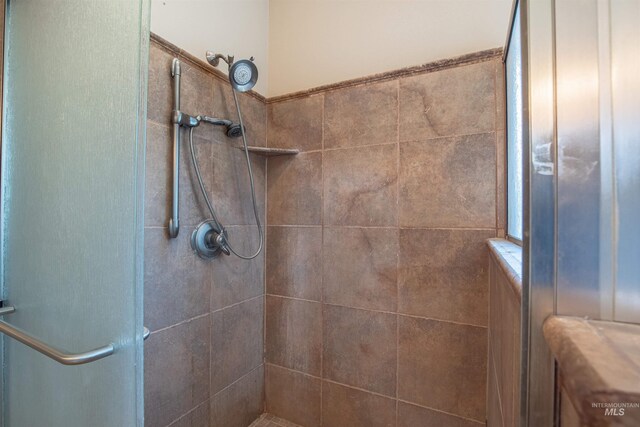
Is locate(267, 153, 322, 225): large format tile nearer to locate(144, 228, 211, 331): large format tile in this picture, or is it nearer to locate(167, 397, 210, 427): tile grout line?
locate(144, 228, 211, 331): large format tile

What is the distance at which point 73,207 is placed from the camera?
0.65 m

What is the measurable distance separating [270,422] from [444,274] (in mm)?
1228

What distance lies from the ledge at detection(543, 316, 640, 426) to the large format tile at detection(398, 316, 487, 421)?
96cm

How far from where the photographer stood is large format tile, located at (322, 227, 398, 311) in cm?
124

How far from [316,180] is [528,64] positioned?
1.11 meters

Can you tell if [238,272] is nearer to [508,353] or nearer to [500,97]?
[508,353]

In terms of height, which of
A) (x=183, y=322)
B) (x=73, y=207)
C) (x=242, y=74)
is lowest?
(x=183, y=322)

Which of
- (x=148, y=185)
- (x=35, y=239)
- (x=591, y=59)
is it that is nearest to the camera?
(x=591, y=59)

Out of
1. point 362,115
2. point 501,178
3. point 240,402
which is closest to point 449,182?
point 501,178

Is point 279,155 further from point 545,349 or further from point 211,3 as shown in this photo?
point 545,349

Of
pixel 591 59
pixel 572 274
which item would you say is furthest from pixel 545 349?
pixel 591 59

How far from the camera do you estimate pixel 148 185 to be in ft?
3.25

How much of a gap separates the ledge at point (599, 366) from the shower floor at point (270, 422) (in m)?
1.60

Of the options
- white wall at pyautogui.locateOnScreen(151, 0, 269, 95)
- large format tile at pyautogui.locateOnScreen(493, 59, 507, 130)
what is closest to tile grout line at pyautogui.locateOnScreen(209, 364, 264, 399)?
white wall at pyautogui.locateOnScreen(151, 0, 269, 95)
